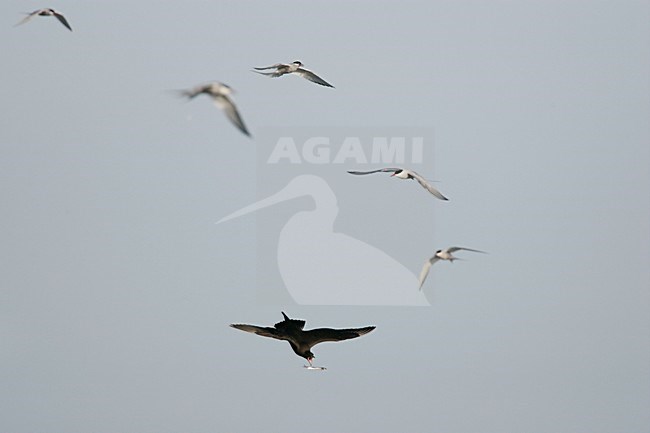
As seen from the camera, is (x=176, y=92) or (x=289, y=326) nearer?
(x=176, y=92)

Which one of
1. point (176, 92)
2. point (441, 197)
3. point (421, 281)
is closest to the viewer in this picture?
point (176, 92)

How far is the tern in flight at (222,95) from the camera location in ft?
67.6

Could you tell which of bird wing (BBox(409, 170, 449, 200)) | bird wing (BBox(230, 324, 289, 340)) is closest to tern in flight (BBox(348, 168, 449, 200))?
bird wing (BBox(409, 170, 449, 200))

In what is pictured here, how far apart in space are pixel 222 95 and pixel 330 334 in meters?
15.2

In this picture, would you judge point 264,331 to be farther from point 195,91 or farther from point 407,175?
point 195,91

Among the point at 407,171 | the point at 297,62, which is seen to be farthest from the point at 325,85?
the point at 407,171

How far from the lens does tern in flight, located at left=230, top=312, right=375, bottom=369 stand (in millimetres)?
34875

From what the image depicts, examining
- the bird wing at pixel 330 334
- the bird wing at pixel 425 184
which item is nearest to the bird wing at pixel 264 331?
the bird wing at pixel 330 334

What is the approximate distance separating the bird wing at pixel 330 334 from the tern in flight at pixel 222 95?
14.6 m

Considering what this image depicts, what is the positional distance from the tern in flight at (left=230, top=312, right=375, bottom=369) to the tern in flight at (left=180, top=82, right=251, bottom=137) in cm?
Answer: 1421

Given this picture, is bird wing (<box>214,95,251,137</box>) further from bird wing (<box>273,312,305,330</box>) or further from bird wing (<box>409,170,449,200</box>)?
bird wing (<box>273,312,305,330</box>)

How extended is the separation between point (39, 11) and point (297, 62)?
7.55m

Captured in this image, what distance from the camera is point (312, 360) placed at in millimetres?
35438

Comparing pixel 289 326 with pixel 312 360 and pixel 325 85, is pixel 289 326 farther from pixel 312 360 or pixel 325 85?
pixel 325 85
